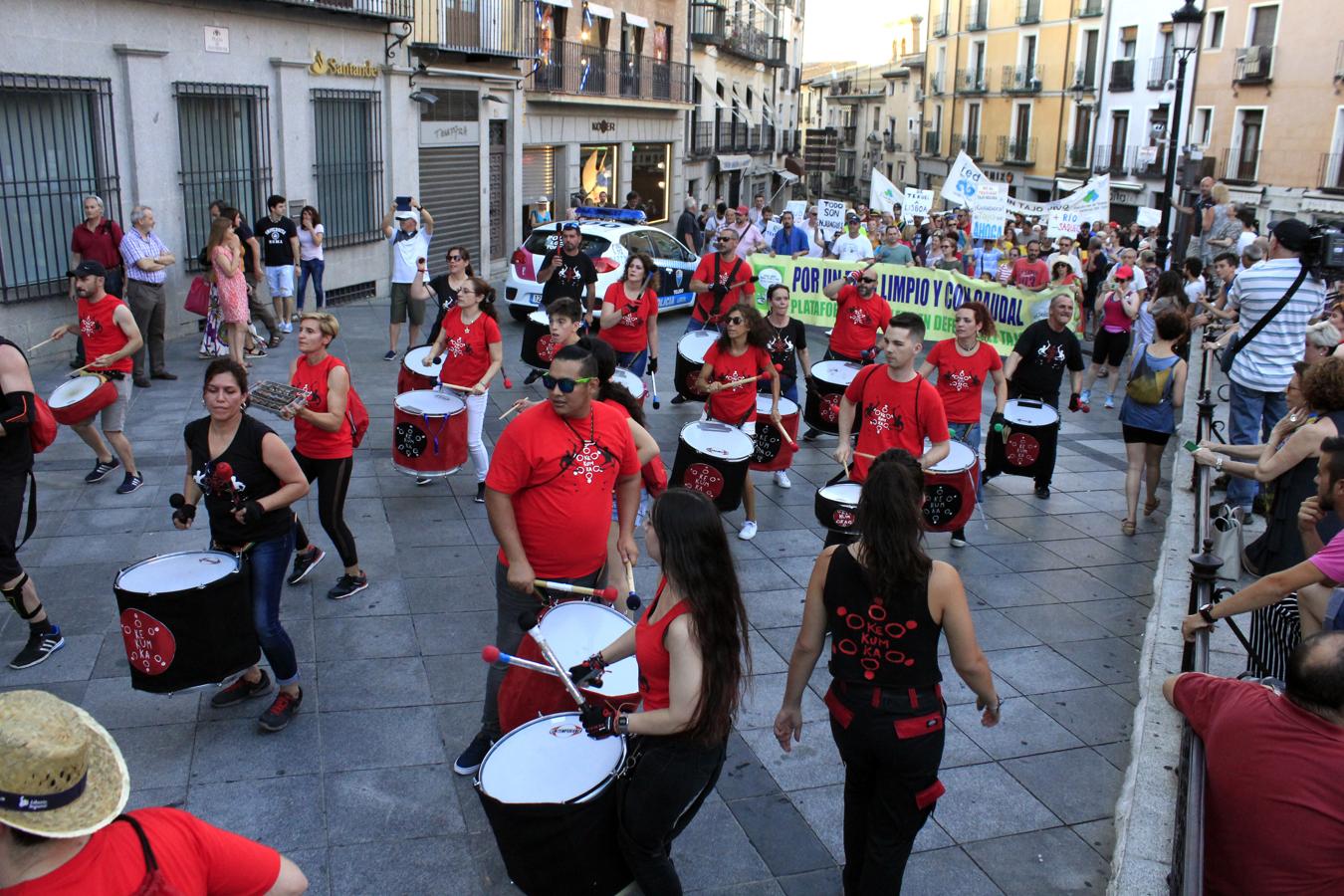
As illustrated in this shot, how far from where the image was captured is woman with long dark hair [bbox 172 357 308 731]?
487 cm

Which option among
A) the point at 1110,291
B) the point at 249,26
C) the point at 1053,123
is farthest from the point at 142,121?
the point at 1053,123

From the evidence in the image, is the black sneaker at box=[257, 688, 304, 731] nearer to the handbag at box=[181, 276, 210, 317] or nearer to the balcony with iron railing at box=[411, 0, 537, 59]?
the handbag at box=[181, 276, 210, 317]

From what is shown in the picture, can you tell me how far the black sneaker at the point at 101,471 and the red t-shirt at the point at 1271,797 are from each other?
303 inches

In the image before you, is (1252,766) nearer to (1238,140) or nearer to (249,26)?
(249,26)

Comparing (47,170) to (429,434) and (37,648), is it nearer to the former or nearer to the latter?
(429,434)

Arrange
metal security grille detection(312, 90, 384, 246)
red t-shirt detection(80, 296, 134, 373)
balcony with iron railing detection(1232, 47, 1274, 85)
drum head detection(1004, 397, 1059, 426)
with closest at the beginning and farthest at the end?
1. red t-shirt detection(80, 296, 134, 373)
2. drum head detection(1004, 397, 1059, 426)
3. metal security grille detection(312, 90, 384, 246)
4. balcony with iron railing detection(1232, 47, 1274, 85)

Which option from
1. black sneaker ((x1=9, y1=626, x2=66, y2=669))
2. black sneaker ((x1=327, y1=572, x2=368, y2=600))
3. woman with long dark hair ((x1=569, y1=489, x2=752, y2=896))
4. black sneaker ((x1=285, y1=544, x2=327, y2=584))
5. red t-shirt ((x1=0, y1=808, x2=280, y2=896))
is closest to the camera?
red t-shirt ((x1=0, y1=808, x2=280, y2=896))

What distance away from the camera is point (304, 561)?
6.77 meters

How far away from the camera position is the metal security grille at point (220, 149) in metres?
13.7

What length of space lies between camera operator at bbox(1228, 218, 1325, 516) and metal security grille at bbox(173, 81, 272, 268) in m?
11.7

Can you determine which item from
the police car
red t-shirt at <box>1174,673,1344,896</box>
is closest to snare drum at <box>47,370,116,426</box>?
red t-shirt at <box>1174,673,1344,896</box>

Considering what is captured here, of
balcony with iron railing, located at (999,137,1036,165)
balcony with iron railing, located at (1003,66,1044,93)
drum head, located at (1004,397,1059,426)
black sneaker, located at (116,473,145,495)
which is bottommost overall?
black sneaker, located at (116,473,145,495)

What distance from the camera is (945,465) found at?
22.5ft

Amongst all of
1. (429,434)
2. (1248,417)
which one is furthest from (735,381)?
(1248,417)
